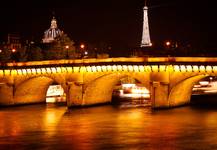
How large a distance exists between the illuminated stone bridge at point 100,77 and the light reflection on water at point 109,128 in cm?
192

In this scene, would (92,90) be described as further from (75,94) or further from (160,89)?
(160,89)

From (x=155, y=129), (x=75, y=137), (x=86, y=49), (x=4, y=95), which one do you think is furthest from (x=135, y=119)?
(x=86, y=49)

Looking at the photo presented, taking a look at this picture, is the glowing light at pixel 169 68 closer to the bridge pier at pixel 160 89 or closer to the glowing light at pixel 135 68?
the bridge pier at pixel 160 89

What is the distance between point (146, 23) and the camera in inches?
4833

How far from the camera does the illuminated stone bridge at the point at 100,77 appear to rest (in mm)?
45000

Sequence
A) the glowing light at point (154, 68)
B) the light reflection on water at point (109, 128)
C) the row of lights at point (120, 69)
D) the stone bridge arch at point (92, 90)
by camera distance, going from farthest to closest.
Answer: the stone bridge arch at point (92, 90)
the glowing light at point (154, 68)
the row of lights at point (120, 69)
the light reflection on water at point (109, 128)

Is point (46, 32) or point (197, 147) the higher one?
point (46, 32)

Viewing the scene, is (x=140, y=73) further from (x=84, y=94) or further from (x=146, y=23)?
(x=146, y=23)

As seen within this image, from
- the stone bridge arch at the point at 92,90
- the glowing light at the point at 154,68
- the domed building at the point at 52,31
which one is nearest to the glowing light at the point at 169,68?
the glowing light at the point at 154,68

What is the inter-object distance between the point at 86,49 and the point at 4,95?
3347 cm

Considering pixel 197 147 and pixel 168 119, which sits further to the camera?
pixel 168 119

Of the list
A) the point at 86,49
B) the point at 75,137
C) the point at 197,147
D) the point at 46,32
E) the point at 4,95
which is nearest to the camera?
the point at 197,147

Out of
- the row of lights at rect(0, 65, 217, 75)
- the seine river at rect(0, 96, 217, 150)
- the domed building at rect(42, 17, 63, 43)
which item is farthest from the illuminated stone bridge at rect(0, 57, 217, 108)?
the domed building at rect(42, 17, 63, 43)

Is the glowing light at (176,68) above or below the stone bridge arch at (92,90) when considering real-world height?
above
